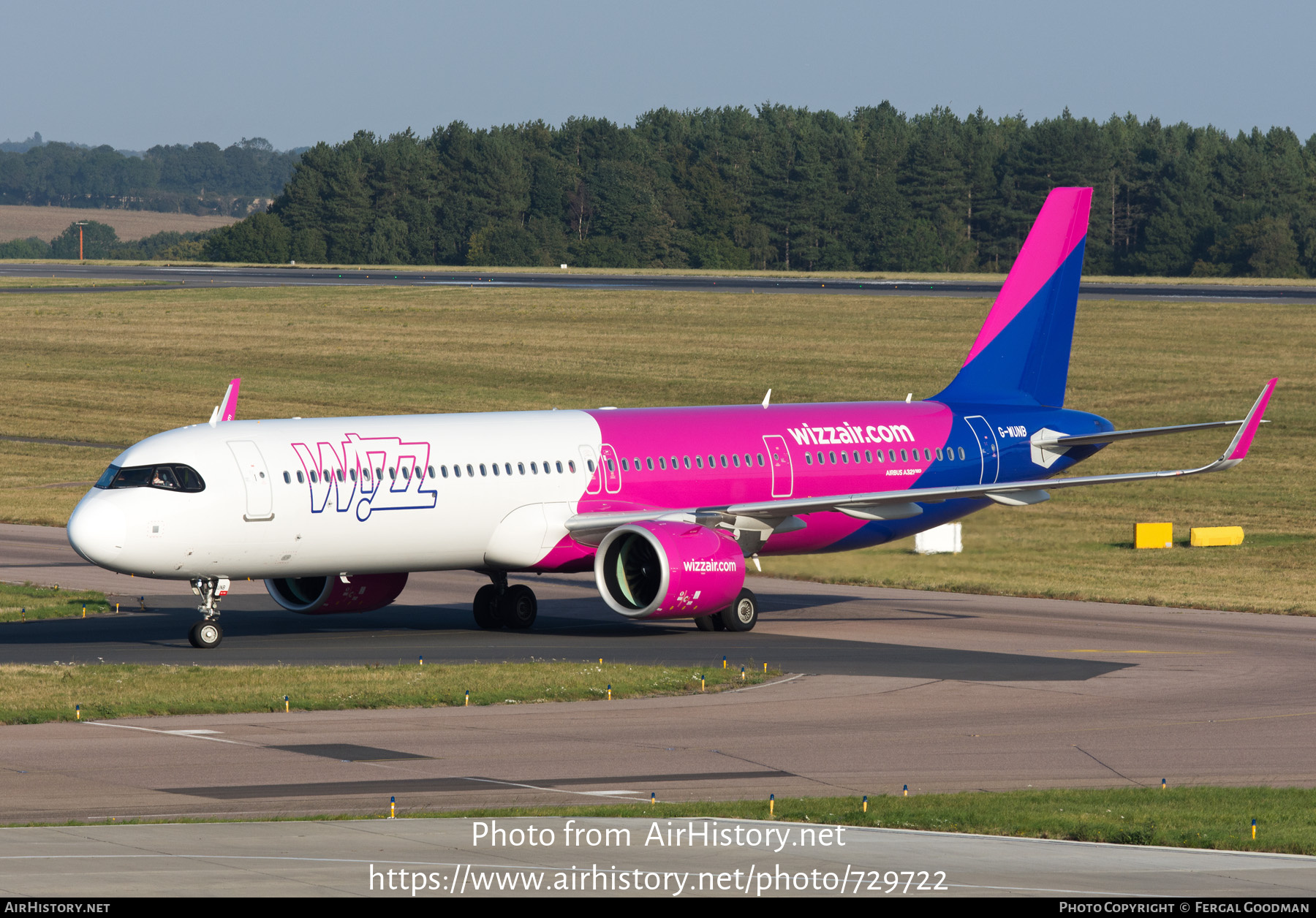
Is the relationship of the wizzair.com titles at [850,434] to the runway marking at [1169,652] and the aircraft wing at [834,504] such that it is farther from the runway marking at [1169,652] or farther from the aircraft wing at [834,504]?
the runway marking at [1169,652]

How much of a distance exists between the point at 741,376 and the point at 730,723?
216ft

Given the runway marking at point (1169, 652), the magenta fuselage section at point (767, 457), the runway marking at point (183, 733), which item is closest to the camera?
the runway marking at point (183, 733)

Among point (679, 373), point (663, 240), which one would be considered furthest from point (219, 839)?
point (663, 240)

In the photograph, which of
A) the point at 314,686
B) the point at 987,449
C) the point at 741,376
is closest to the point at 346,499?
the point at 314,686

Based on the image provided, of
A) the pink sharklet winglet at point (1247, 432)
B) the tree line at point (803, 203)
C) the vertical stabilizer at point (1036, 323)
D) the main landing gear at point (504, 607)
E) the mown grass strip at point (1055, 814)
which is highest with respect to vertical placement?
the tree line at point (803, 203)

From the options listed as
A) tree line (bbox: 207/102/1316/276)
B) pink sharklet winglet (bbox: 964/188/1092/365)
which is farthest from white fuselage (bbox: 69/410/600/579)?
tree line (bbox: 207/102/1316/276)

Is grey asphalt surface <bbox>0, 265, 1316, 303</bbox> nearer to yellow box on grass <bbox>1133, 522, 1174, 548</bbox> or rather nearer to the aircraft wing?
yellow box on grass <bbox>1133, 522, 1174, 548</bbox>

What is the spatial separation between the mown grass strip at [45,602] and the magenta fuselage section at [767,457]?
11.5 meters

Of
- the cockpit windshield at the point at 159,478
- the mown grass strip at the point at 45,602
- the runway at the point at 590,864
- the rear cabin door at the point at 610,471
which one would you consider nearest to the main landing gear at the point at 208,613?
the cockpit windshield at the point at 159,478

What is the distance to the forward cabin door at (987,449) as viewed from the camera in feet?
145

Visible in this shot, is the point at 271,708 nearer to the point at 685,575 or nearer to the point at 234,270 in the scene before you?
the point at 685,575

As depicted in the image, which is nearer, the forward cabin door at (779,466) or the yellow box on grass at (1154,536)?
the forward cabin door at (779,466)

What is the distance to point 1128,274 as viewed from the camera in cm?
16150

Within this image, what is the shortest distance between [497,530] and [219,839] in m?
19.4
